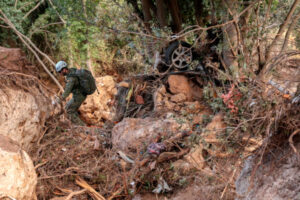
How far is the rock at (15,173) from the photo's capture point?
2.78 m

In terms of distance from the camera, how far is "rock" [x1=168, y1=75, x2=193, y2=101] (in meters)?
6.78

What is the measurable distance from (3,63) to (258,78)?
4075 mm

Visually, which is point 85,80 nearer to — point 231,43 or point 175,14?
point 175,14

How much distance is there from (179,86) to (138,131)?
1974 millimetres

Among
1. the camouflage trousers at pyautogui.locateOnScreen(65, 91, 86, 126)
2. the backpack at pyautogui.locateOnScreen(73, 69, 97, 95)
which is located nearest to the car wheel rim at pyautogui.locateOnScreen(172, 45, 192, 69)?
the backpack at pyautogui.locateOnScreen(73, 69, 97, 95)

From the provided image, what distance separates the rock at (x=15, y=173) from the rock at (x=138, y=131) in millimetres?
2246

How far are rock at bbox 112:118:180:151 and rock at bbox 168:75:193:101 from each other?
1382mm

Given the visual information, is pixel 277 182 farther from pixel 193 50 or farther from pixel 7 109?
pixel 193 50

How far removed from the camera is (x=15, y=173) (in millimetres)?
2889

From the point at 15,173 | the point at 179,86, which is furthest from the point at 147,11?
the point at 15,173

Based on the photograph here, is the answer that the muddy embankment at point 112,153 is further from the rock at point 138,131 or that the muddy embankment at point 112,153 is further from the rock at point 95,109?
the rock at point 95,109

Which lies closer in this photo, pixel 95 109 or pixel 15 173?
pixel 15 173

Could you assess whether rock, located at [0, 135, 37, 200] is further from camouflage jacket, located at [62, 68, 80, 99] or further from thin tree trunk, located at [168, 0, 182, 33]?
thin tree trunk, located at [168, 0, 182, 33]

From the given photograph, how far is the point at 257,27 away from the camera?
5.08m
